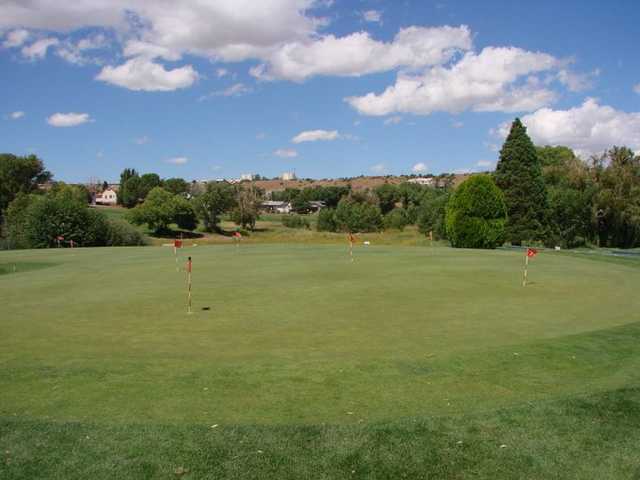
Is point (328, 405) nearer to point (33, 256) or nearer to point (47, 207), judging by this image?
point (33, 256)

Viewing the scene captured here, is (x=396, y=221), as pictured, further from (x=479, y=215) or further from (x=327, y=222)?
(x=479, y=215)

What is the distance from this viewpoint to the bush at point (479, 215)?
4816 centimetres

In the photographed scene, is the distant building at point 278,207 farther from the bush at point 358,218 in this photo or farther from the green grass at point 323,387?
the green grass at point 323,387

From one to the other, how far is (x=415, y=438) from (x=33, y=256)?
123 feet

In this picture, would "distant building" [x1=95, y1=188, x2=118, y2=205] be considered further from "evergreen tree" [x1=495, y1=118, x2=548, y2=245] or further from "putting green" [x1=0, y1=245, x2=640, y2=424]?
"putting green" [x1=0, y1=245, x2=640, y2=424]

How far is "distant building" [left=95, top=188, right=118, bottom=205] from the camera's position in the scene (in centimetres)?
17388

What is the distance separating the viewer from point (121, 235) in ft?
215

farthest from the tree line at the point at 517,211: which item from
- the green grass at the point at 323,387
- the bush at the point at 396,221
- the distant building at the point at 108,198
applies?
the distant building at the point at 108,198

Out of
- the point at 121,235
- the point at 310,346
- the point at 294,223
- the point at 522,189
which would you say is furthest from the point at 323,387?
the point at 294,223

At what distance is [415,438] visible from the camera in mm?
6867

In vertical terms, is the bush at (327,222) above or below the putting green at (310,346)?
above

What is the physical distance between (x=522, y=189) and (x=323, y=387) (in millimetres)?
59392

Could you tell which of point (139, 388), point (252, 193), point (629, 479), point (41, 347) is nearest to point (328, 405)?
point (139, 388)

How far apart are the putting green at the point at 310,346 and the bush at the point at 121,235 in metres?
43.6
